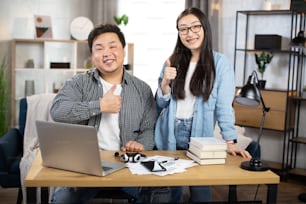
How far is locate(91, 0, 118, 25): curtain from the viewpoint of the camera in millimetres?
2574

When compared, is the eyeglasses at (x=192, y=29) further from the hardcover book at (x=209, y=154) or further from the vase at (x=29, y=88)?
the vase at (x=29, y=88)

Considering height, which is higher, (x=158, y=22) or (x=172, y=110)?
(x=158, y=22)

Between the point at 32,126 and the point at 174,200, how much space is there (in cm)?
117

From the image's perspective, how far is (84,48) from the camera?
2.92 meters

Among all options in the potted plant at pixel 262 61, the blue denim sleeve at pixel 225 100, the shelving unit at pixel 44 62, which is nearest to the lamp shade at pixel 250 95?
the blue denim sleeve at pixel 225 100

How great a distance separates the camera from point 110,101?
1.50 m

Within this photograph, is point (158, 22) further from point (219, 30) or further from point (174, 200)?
point (174, 200)

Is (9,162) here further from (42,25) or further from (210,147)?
(210,147)

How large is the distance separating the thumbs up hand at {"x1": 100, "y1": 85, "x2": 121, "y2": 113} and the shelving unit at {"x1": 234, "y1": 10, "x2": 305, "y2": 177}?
61.9 inches

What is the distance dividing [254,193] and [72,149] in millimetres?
603

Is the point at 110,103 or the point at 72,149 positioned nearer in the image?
the point at 72,149

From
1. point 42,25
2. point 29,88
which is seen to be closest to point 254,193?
point 29,88

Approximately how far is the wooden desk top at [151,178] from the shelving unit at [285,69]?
166 cm

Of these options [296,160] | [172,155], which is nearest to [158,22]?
[172,155]
